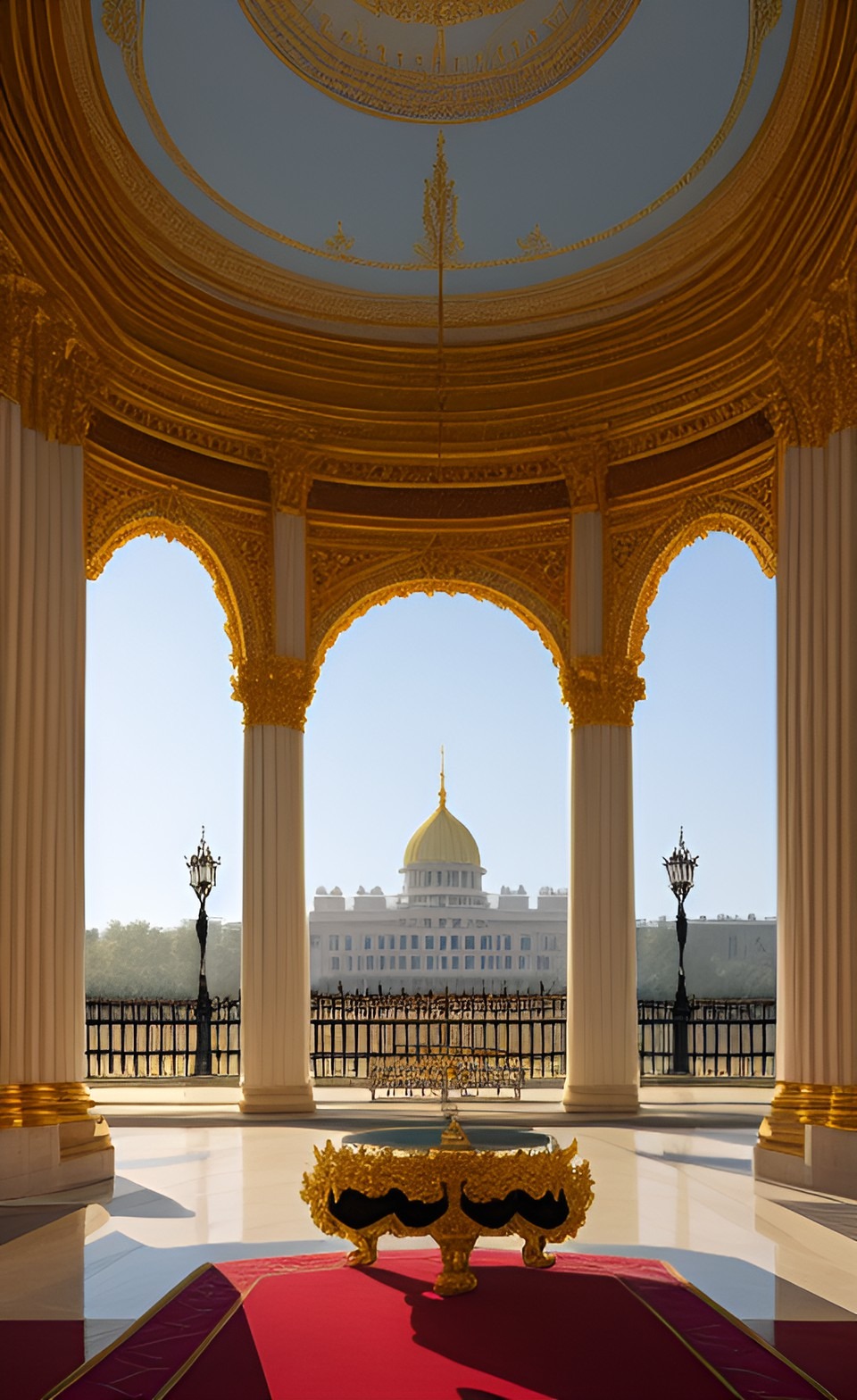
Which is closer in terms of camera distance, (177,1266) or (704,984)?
(177,1266)

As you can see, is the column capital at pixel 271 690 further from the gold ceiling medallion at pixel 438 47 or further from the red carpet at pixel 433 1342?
the red carpet at pixel 433 1342

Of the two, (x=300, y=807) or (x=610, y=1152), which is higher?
(x=300, y=807)

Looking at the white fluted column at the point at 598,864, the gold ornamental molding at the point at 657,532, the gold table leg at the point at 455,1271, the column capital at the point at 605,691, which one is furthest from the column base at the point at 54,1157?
the gold ornamental molding at the point at 657,532

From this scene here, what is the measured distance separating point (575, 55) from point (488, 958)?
54.8 m

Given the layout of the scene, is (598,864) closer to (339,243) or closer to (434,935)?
(339,243)

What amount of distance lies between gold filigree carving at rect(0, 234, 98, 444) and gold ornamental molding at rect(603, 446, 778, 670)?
5.31m

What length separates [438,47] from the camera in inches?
425

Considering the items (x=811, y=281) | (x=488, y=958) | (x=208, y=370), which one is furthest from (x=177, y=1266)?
(x=488, y=958)

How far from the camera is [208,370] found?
12.5 m

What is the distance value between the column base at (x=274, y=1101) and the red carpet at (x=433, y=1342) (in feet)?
21.3

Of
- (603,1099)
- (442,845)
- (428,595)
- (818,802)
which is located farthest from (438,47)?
(442,845)

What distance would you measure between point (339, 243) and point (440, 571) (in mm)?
3306

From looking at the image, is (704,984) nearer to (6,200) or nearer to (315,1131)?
(315,1131)

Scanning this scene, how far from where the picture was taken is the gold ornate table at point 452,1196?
5.48m
